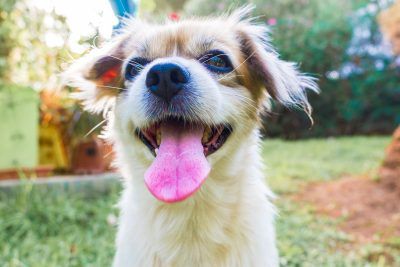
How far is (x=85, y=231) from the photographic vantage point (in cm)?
429

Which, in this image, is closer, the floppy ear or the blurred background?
the floppy ear

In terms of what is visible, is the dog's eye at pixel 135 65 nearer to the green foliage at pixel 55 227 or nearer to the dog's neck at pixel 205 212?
the dog's neck at pixel 205 212

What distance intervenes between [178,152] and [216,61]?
0.61 meters

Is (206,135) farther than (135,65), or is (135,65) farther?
(135,65)

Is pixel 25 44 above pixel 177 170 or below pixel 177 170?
above

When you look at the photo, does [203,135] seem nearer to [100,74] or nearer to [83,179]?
[100,74]

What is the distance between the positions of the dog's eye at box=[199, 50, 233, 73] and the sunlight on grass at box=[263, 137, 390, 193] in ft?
12.5

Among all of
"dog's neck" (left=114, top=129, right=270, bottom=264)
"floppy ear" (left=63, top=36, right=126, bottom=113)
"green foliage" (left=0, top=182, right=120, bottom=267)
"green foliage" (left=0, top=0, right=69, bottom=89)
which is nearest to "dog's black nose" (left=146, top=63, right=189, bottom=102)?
"dog's neck" (left=114, top=129, right=270, bottom=264)

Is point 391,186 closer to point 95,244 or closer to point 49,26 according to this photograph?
point 95,244

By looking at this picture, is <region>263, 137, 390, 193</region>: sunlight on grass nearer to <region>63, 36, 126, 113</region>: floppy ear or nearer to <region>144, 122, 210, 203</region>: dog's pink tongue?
<region>63, 36, 126, 113</region>: floppy ear

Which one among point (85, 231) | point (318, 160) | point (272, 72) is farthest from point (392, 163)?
point (85, 231)

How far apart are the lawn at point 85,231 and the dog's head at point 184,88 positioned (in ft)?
4.79

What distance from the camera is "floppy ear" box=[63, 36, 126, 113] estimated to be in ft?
8.94

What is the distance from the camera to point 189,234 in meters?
2.33
